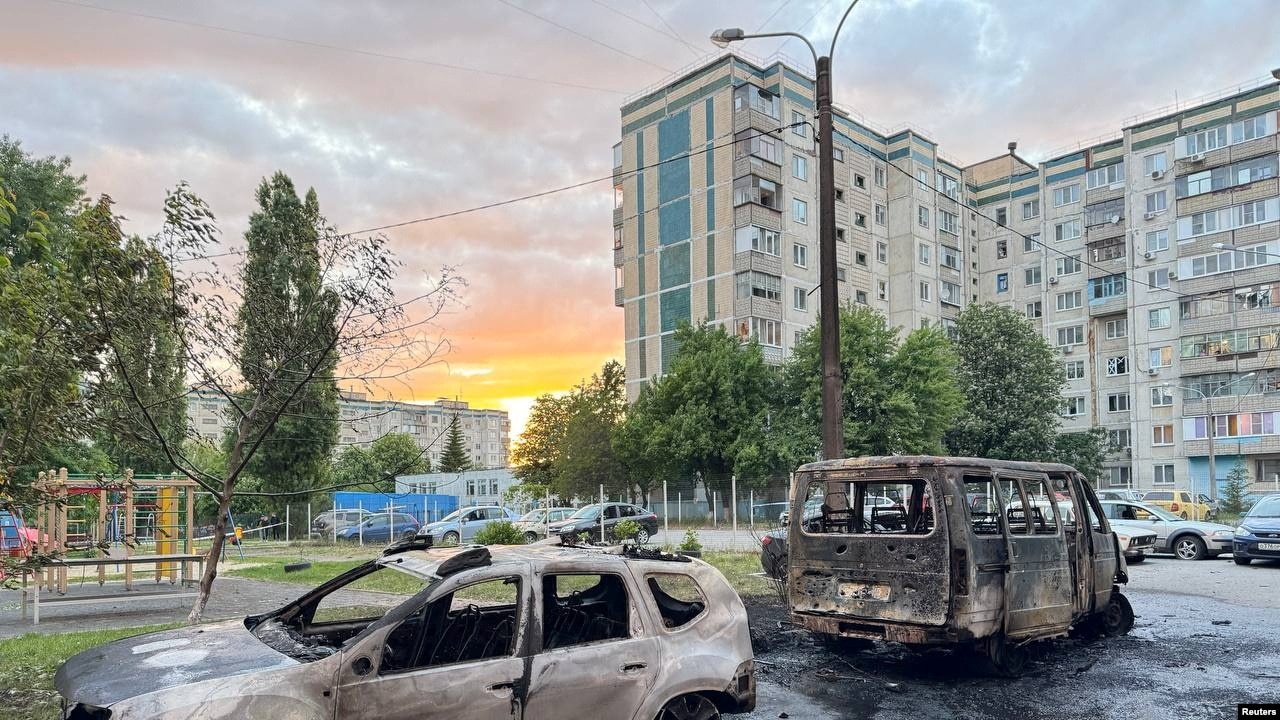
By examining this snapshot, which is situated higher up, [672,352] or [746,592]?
[672,352]

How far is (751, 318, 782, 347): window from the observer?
48.5 m

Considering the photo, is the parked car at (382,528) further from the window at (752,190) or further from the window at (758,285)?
the window at (752,190)

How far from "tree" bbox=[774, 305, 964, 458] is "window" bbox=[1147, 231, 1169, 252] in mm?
23205

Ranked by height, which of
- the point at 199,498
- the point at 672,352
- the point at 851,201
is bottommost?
the point at 199,498

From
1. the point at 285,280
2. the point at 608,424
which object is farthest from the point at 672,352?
the point at 285,280

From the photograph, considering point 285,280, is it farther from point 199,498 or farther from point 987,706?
point 199,498

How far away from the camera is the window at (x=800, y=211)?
5134cm

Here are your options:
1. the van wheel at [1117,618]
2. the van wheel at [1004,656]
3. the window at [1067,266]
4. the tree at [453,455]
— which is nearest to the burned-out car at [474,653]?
the van wheel at [1004,656]

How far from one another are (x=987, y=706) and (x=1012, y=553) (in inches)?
58.9

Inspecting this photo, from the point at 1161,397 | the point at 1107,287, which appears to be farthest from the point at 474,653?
the point at 1107,287

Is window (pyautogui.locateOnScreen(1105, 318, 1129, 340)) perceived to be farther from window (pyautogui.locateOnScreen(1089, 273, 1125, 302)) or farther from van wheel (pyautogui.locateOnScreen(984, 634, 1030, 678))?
van wheel (pyautogui.locateOnScreen(984, 634, 1030, 678))

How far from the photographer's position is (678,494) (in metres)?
42.2

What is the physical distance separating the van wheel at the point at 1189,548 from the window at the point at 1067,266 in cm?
4647

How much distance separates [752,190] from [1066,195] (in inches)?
1172
